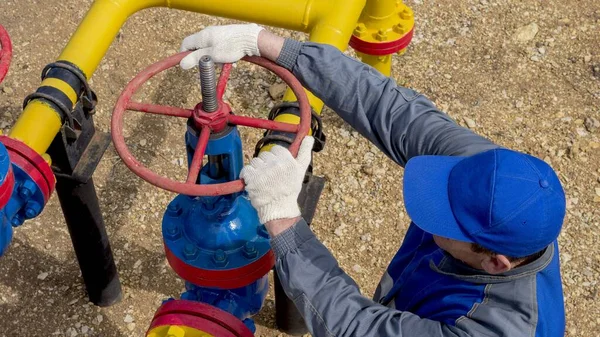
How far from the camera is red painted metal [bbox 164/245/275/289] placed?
1834 millimetres

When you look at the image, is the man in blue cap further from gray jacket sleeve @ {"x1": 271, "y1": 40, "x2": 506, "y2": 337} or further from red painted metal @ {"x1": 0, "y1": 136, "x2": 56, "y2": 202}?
red painted metal @ {"x1": 0, "y1": 136, "x2": 56, "y2": 202}

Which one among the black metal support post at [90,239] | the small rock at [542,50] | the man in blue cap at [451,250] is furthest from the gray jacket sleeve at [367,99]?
the small rock at [542,50]

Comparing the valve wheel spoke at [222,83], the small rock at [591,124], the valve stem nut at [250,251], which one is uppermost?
the valve wheel spoke at [222,83]

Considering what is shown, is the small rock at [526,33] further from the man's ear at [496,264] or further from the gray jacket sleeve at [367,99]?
the man's ear at [496,264]

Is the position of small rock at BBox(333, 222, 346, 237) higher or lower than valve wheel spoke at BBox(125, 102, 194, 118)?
lower

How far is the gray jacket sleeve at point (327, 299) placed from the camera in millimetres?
1522

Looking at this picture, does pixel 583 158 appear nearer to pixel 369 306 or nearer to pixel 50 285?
pixel 369 306

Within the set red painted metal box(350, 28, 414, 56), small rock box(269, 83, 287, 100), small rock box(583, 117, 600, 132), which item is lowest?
small rock box(269, 83, 287, 100)

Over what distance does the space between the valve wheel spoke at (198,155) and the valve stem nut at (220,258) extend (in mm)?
334

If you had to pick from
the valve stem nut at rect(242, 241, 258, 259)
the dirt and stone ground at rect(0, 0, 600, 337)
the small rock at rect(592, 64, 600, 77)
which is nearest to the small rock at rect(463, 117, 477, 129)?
the dirt and stone ground at rect(0, 0, 600, 337)

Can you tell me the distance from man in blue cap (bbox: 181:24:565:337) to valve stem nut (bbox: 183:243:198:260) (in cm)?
30

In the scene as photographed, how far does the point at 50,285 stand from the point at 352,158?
1370 millimetres

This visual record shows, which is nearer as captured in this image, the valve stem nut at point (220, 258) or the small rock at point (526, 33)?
the valve stem nut at point (220, 258)

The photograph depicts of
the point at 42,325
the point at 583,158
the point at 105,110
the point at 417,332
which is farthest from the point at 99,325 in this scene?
the point at 583,158
